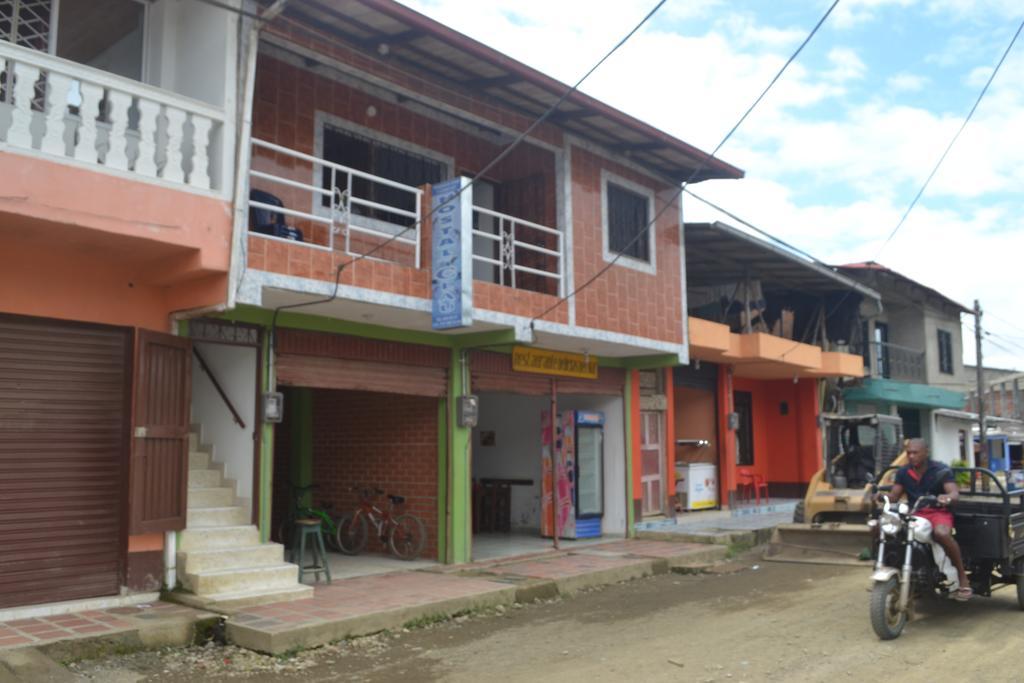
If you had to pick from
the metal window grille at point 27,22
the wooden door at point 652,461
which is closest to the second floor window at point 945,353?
the wooden door at point 652,461

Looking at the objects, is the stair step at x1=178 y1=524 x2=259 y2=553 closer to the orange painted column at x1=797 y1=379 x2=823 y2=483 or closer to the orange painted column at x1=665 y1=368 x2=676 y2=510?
the orange painted column at x1=665 y1=368 x2=676 y2=510

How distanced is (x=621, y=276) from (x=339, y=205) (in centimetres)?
512

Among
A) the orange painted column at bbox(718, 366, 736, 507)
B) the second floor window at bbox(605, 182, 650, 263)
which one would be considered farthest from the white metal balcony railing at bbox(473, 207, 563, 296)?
the orange painted column at bbox(718, 366, 736, 507)

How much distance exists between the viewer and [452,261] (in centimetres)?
1013

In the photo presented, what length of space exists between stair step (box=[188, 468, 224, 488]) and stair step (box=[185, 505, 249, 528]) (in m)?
0.35

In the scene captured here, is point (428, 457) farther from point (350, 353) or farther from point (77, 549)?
point (77, 549)

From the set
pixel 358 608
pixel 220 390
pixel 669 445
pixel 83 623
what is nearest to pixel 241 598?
pixel 358 608

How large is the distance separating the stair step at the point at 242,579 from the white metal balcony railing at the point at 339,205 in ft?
11.1

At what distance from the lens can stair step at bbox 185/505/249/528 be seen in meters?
9.18

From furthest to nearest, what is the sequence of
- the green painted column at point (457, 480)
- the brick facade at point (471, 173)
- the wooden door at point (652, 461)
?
the wooden door at point (652, 461)
the green painted column at point (457, 480)
the brick facade at point (471, 173)

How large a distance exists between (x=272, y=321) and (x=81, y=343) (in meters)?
2.10

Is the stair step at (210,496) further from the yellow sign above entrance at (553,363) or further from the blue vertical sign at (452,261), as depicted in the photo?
the yellow sign above entrance at (553,363)

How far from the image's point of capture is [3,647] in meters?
6.67

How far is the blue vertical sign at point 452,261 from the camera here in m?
10.0
